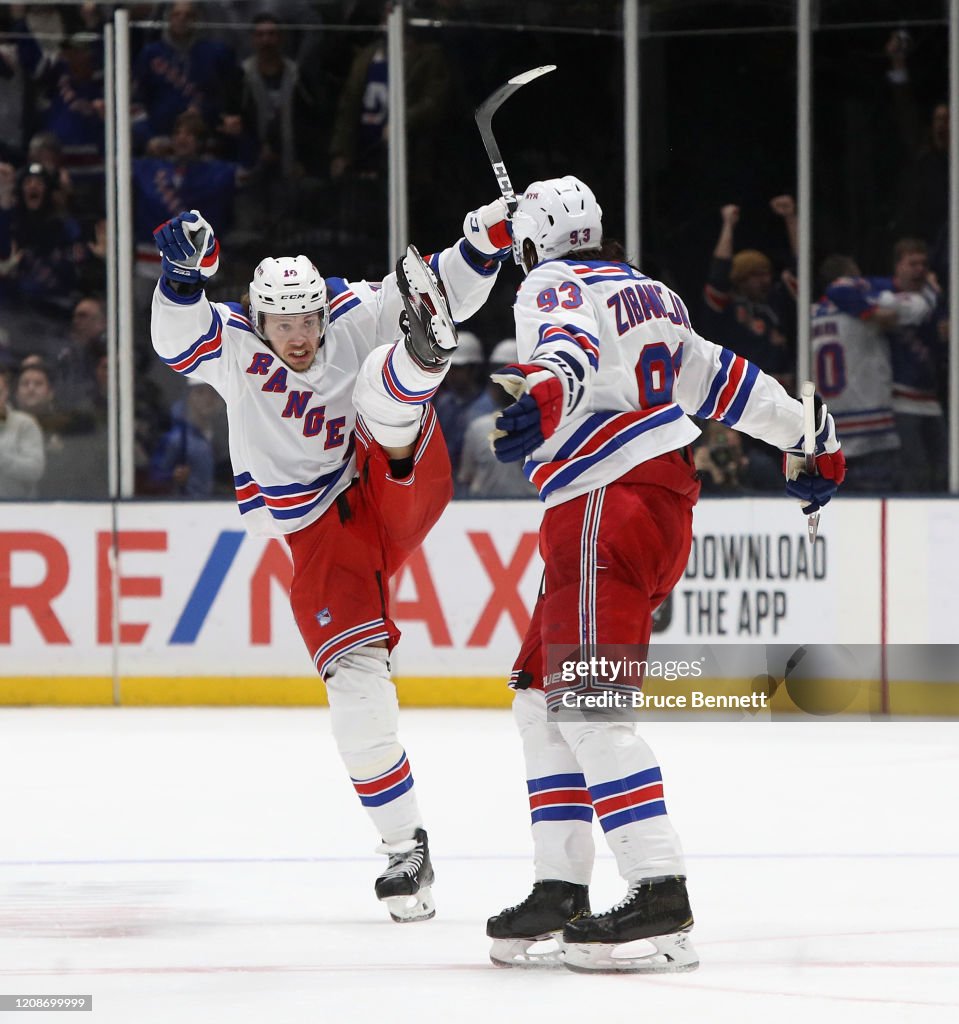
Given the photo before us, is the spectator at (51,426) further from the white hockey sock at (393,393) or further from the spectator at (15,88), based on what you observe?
the white hockey sock at (393,393)

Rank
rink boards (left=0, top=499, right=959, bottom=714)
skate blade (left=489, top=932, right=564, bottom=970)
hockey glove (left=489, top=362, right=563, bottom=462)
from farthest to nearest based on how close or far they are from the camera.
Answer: rink boards (left=0, top=499, right=959, bottom=714) < skate blade (left=489, top=932, right=564, bottom=970) < hockey glove (left=489, top=362, right=563, bottom=462)

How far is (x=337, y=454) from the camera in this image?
377cm

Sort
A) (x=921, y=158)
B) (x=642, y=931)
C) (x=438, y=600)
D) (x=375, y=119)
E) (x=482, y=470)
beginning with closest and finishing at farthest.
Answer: (x=642, y=931) → (x=438, y=600) → (x=482, y=470) → (x=375, y=119) → (x=921, y=158)

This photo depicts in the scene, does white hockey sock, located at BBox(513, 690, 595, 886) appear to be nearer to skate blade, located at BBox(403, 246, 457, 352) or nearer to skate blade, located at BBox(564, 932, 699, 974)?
skate blade, located at BBox(564, 932, 699, 974)

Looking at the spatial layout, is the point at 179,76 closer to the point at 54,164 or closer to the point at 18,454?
the point at 54,164

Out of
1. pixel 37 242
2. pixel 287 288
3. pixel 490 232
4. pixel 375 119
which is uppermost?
pixel 375 119

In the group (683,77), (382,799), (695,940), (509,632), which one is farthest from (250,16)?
(695,940)

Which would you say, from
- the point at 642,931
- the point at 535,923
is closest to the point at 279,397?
the point at 535,923

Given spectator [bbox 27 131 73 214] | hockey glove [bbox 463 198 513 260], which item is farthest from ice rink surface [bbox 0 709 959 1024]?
spectator [bbox 27 131 73 214]

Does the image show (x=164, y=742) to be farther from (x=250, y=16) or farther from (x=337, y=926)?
(x=250, y=16)

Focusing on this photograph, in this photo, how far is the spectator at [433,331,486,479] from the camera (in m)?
7.57

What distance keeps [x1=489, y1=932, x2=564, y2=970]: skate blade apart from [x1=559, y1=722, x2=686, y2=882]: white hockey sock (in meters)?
0.23

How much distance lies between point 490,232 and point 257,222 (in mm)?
4430

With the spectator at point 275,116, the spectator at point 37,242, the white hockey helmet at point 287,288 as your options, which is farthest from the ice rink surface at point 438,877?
the spectator at point 275,116
